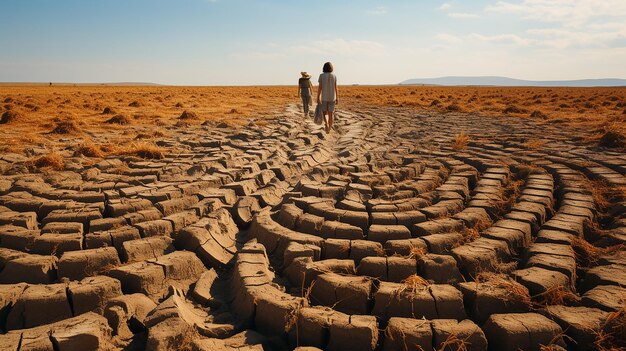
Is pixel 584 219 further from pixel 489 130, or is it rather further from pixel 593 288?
pixel 489 130

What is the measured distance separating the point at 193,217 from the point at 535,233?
11.7ft

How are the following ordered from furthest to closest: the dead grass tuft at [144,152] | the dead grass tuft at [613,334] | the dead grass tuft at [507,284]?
1. the dead grass tuft at [144,152]
2. the dead grass tuft at [507,284]
3. the dead grass tuft at [613,334]

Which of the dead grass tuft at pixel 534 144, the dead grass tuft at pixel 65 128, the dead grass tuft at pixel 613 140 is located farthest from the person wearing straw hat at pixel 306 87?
the dead grass tuft at pixel 613 140

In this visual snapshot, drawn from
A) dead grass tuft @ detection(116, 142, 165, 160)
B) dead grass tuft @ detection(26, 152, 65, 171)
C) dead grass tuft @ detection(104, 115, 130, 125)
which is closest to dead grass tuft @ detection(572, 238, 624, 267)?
dead grass tuft @ detection(116, 142, 165, 160)

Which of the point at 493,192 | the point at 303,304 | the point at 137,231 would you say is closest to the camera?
the point at 303,304

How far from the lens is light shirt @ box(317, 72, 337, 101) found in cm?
928

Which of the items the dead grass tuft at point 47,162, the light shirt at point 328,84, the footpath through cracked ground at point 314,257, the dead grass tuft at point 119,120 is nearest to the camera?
the footpath through cracked ground at point 314,257

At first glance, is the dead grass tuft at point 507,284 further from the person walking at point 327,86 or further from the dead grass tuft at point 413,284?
the person walking at point 327,86

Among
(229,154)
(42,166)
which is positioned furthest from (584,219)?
(42,166)

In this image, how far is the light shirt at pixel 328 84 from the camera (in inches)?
365

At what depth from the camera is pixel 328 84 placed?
30.5ft

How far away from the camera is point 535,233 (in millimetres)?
4223

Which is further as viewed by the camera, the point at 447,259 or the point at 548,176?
the point at 548,176

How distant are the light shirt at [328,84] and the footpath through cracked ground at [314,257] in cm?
323
